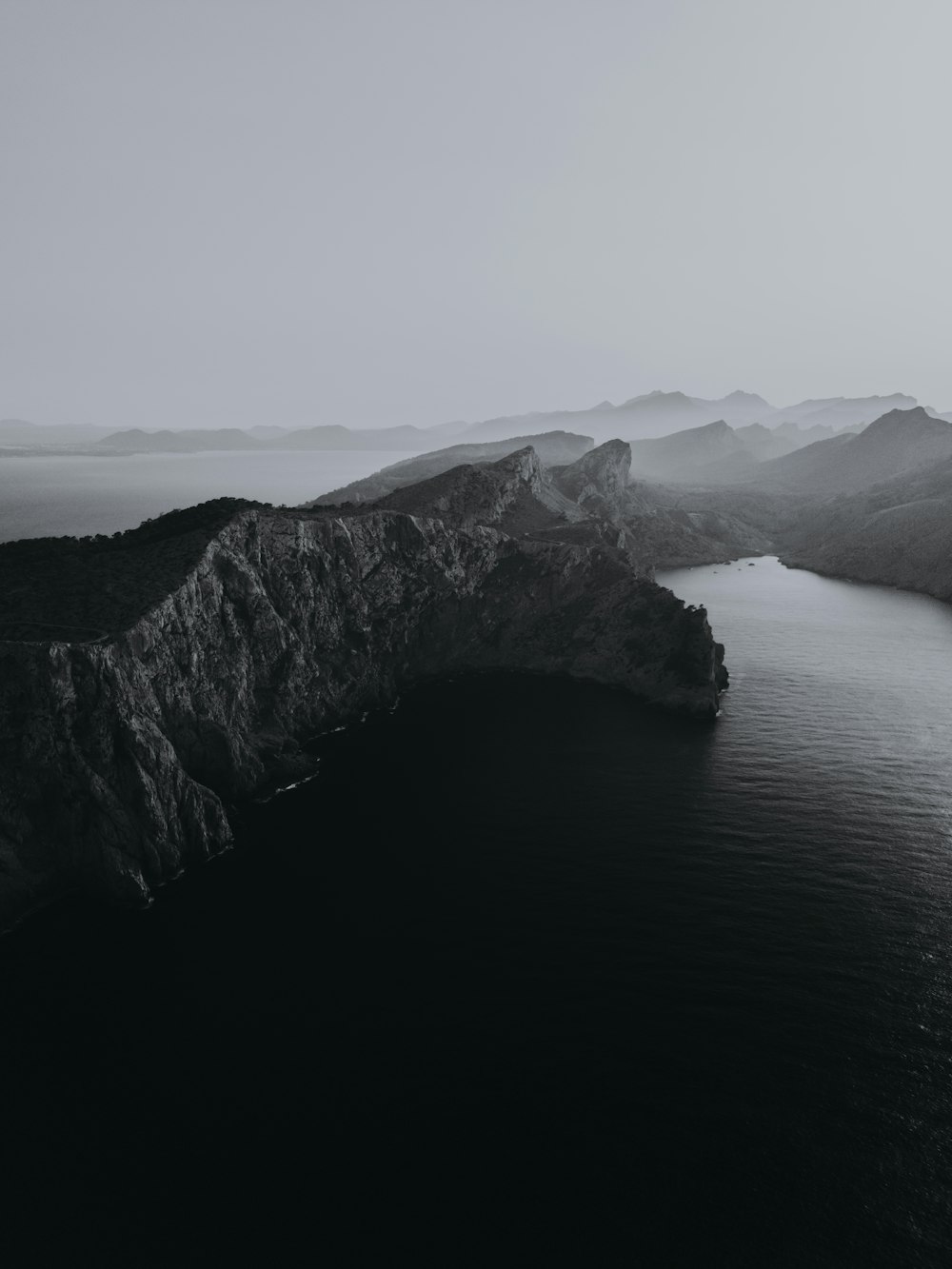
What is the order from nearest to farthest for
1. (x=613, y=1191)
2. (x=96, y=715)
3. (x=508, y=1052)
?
1. (x=613, y=1191)
2. (x=508, y=1052)
3. (x=96, y=715)

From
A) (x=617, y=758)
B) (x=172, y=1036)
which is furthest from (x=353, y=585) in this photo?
(x=172, y=1036)

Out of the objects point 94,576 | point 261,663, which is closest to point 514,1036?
point 261,663

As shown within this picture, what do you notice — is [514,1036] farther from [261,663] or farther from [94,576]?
[94,576]

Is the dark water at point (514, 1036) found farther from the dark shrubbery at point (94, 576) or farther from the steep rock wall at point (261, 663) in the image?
the dark shrubbery at point (94, 576)

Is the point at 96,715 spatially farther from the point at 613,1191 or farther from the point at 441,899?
the point at 613,1191

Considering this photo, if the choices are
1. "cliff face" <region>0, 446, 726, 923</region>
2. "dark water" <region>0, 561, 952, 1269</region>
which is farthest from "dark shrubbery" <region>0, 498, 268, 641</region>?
"dark water" <region>0, 561, 952, 1269</region>

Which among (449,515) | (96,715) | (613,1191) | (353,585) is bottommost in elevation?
(613,1191)

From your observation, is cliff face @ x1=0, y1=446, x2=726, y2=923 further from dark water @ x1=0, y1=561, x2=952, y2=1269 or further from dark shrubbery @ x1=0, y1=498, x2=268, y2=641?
dark water @ x1=0, y1=561, x2=952, y2=1269

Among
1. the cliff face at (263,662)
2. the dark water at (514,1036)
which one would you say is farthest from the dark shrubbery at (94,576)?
the dark water at (514,1036)
